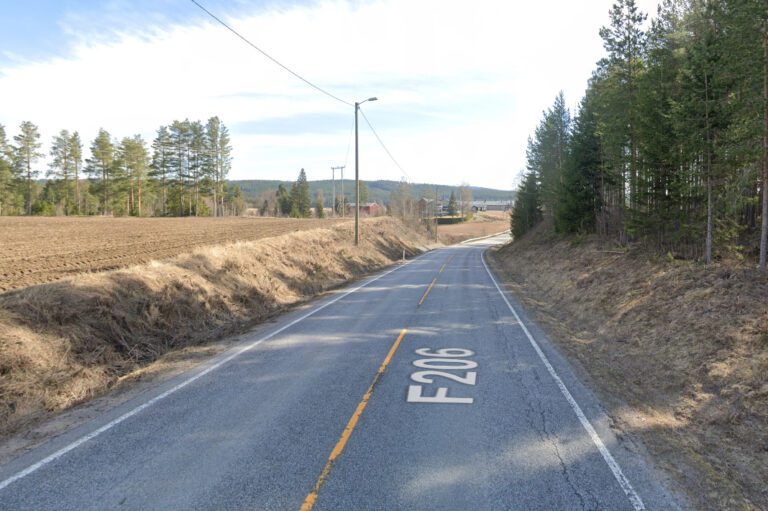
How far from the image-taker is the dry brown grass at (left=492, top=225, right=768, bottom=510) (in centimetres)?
563

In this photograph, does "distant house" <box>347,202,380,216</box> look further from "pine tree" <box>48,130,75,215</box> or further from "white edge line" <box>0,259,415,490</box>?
"white edge line" <box>0,259,415,490</box>

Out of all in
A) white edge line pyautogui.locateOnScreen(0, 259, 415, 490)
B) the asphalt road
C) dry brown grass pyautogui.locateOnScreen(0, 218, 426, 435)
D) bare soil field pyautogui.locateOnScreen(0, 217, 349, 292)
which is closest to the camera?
the asphalt road

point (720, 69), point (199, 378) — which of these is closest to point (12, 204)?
point (199, 378)

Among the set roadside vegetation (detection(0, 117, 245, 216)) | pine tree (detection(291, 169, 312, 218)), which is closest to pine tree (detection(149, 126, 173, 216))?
roadside vegetation (detection(0, 117, 245, 216))

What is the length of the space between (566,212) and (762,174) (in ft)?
64.5

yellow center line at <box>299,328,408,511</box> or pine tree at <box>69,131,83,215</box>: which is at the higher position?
pine tree at <box>69,131,83,215</box>

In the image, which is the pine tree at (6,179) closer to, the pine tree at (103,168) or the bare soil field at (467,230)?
the pine tree at (103,168)

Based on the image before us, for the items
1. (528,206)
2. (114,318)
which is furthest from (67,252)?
(528,206)

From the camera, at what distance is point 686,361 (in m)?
9.23

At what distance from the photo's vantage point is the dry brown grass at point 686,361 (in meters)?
5.63

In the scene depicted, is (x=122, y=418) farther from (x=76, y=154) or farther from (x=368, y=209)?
(x=368, y=209)

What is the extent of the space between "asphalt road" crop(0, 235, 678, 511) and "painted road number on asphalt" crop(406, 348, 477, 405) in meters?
0.04

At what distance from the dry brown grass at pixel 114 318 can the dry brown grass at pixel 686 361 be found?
8.91 m

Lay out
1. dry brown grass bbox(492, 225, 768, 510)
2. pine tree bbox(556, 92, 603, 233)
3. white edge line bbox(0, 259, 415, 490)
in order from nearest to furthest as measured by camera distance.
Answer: white edge line bbox(0, 259, 415, 490) < dry brown grass bbox(492, 225, 768, 510) < pine tree bbox(556, 92, 603, 233)
